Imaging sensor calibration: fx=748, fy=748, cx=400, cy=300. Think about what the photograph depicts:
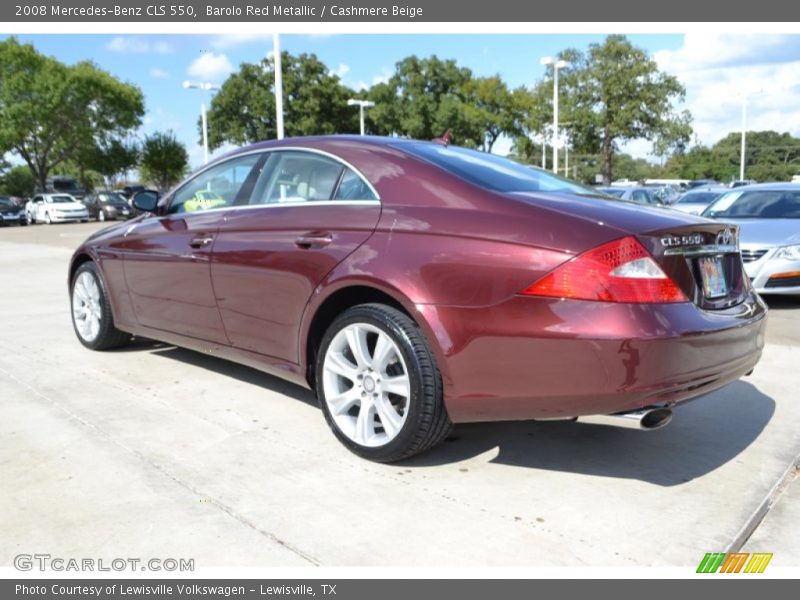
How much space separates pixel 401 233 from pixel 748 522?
1811mm

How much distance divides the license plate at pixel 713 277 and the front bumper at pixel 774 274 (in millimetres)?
4861

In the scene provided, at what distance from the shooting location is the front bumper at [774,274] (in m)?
7.65

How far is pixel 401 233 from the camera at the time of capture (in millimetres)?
3307

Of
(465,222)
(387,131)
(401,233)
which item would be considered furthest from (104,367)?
(387,131)

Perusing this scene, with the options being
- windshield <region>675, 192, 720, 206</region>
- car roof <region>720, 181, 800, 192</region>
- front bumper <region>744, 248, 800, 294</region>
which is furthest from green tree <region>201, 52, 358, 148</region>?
front bumper <region>744, 248, 800, 294</region>

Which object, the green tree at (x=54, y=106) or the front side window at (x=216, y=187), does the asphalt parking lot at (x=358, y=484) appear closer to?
the front side window at (x=216, y=187)

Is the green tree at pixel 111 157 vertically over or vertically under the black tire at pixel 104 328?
over

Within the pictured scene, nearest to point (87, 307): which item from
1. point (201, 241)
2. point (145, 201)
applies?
point (145, 201)

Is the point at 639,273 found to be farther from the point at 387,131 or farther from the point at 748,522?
the point at 387,131

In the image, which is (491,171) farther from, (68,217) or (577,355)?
(68,217)

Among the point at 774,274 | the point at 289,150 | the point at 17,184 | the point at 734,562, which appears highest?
the point at 17,184

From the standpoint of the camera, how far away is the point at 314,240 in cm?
367

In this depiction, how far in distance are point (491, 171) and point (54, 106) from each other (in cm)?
4960

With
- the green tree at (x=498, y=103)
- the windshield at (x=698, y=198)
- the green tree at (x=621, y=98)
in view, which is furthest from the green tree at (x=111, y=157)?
the windshield at (x=698, y=198)
